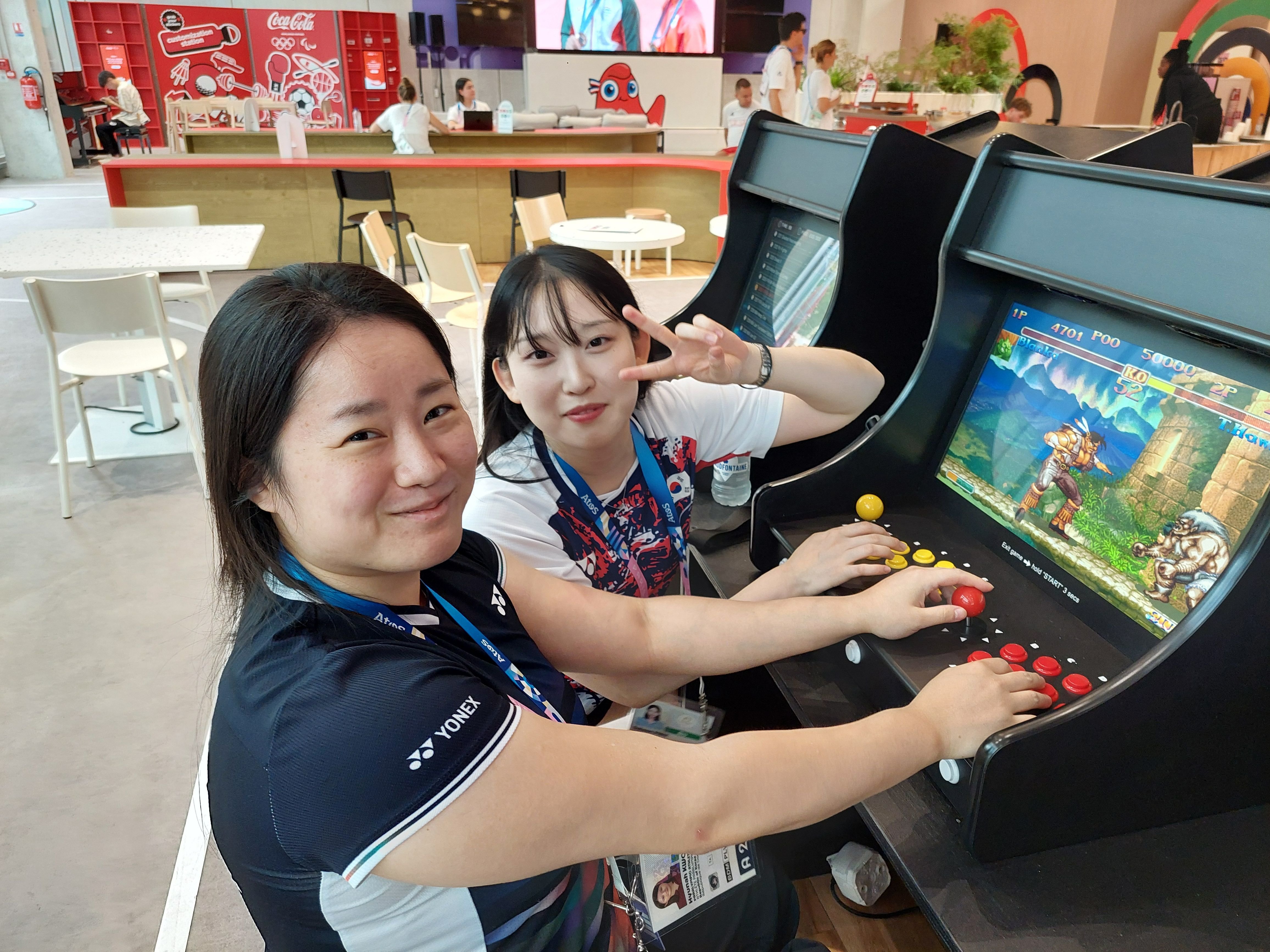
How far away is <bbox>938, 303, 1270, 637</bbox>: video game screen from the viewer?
0.95m

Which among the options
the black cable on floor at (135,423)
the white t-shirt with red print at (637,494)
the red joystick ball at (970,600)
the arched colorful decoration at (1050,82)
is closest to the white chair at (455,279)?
the black cable on floor at (135,423)

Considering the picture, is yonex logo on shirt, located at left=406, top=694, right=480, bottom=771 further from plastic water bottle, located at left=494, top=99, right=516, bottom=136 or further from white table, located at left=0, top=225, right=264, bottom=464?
plastic water bottle, located at left=494, top=99, right=516, bottom=136

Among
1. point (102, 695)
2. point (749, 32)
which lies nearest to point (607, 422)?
point (102, 695)

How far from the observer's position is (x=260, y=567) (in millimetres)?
821

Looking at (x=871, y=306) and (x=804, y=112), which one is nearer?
(x=871, y=306)

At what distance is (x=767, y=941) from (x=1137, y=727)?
71cm

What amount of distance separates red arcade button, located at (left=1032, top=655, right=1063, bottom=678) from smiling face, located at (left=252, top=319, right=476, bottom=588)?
2.24 feet

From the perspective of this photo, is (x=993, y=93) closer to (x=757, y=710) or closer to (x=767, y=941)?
(x=757, y=710)

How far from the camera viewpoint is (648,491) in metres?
1.50

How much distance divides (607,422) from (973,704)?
0.70 m

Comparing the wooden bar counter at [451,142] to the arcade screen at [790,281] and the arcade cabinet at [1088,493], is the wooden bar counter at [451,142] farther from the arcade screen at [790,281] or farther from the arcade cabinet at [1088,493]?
the arcade cabinet at [1088,493]

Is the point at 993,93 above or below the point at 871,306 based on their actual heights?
above

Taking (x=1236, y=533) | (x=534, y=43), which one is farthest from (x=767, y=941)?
(x=534, y=43)

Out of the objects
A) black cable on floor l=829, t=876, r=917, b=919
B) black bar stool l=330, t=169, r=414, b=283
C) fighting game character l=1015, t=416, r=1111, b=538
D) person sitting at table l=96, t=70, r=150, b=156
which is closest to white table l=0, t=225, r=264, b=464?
black bar stool l=330, t=169, r=414, b=283
